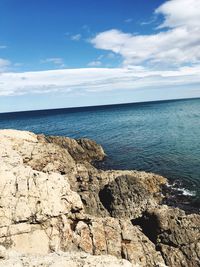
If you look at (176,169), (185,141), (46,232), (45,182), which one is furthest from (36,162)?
(185,141)

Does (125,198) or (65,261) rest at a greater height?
(65,261)

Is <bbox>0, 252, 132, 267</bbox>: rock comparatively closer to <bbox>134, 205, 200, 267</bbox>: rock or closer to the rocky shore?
the rocky shore

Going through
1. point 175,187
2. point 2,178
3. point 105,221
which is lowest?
point 175,187

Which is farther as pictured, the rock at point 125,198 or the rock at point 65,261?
the rock at point 125,198

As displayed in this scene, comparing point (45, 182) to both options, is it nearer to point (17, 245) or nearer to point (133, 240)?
point (17, 245)

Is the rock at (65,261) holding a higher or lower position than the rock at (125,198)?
higher

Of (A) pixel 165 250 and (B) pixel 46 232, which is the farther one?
(A) pixel 165 250

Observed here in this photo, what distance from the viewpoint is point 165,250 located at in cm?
2408

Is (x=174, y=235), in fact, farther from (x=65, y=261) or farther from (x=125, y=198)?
(x=65, y=261)

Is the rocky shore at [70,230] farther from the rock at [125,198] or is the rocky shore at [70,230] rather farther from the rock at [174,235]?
the rock at [125,198]

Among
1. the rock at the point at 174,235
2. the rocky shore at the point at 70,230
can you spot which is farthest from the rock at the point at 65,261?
the rock at the point at 174,235

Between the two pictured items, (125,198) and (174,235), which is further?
(125,198)

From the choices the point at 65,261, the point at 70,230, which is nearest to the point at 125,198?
the point at 70,230

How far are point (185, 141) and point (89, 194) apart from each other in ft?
160
